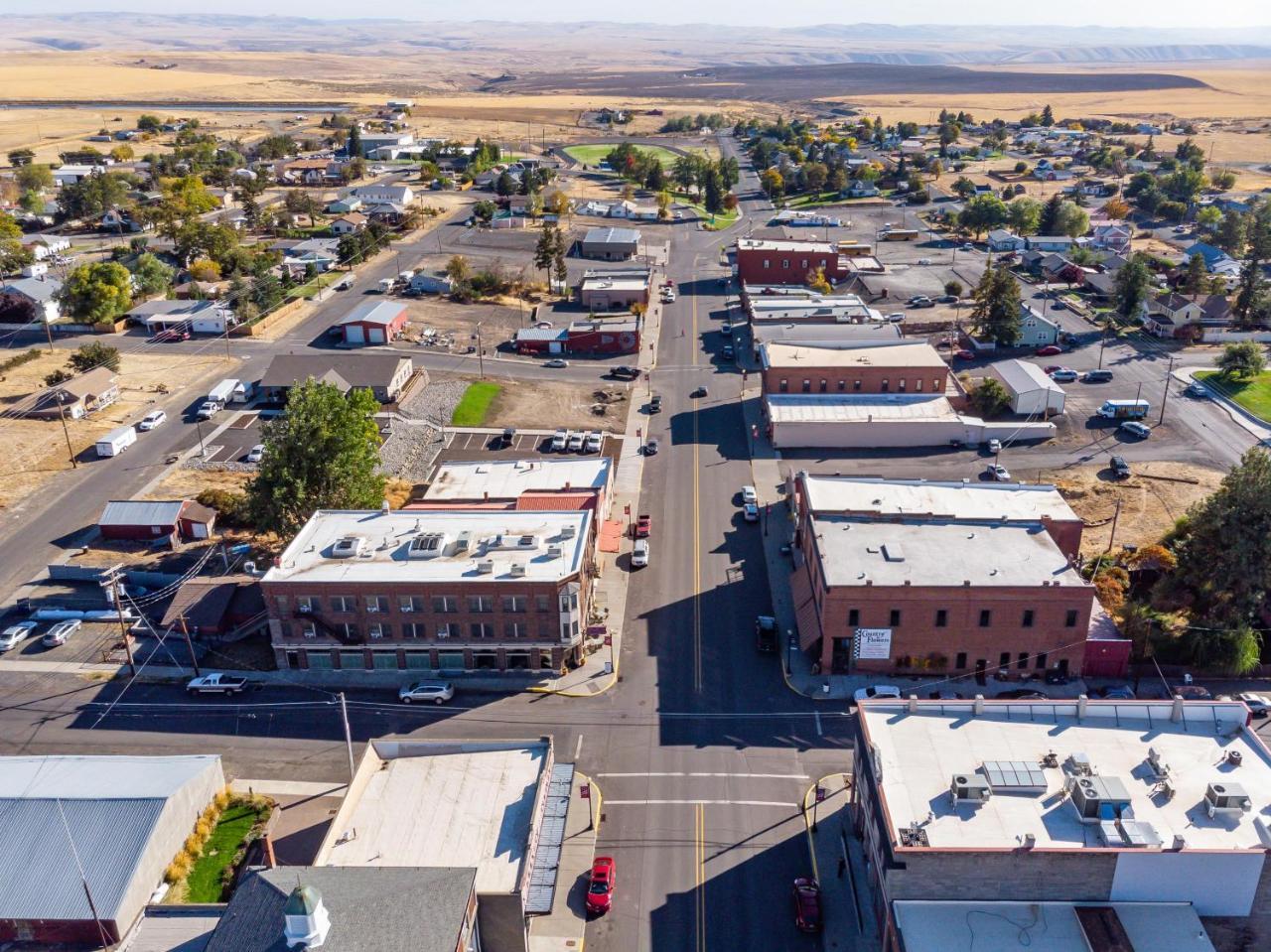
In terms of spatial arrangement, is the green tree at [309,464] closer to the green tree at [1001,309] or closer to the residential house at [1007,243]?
the green tree at [1001,309]

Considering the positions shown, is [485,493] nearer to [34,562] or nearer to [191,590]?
[191,590]

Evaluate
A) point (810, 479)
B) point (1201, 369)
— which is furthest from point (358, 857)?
point (1201, 369)

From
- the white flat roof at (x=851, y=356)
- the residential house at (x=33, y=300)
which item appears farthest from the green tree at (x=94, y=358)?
the white flat roof at (x=851, y=356)

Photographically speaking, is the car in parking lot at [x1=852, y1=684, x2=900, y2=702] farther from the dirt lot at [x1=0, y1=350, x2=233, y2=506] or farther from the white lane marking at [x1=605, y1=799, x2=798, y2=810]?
the dirt lot at [x1=0, y1=350, x2=233, y2=506]

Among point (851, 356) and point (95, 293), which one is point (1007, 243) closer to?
point (851, 356)

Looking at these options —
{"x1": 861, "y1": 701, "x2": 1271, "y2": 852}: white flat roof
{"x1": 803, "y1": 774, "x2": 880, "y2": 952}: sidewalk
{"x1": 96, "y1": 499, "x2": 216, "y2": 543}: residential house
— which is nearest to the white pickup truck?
{"x1": 96, "y1": 499, "x2": 216, "y2": 543}: residential house

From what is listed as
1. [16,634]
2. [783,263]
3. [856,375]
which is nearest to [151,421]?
[16,634]
